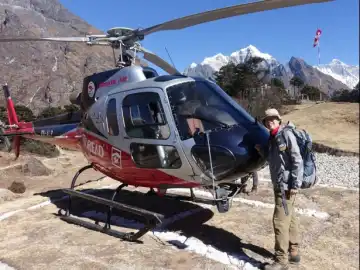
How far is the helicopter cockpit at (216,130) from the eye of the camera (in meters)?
4.22

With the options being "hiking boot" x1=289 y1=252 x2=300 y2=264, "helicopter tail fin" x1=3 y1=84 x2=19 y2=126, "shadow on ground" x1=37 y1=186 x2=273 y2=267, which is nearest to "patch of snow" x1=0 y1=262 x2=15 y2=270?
"shadow on ground" x1=37 y1=186 x2=273 y2=267

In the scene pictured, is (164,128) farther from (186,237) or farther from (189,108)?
(186,237)

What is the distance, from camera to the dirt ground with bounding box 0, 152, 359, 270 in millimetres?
4359

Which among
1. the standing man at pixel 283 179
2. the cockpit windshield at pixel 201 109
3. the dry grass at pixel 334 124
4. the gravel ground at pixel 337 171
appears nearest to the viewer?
the standing man at pixel 283 179

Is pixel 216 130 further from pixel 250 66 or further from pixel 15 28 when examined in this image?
pixel 15 28

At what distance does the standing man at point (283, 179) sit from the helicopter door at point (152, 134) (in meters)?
1.10

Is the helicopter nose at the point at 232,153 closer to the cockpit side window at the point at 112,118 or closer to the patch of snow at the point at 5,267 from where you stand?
the cockpit side window at the point at 112,118

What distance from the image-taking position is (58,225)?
19.4 feet

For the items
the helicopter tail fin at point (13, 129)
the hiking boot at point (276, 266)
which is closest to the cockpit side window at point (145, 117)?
the hiking boot at point (276, 266)

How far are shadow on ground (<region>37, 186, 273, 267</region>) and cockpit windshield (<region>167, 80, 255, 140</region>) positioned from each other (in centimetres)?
161

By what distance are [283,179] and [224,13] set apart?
2.07 metres

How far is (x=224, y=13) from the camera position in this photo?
4.30 metres

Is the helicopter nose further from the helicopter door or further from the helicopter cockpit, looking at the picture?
the helicopter door

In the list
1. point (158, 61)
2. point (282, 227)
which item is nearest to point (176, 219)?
point (282, 227)
